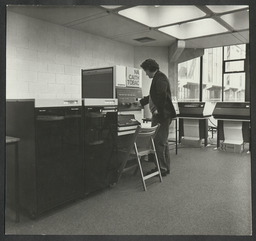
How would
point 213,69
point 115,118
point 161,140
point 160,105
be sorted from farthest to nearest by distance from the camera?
point 213,69 < point 161,140 < point 160,105 < point 115,118

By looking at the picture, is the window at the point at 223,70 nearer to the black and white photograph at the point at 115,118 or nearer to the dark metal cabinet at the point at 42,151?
the black and white photograph at the point at 115,118

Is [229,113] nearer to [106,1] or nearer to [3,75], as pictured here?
[106,1]

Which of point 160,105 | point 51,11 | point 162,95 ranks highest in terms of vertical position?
point 51,11

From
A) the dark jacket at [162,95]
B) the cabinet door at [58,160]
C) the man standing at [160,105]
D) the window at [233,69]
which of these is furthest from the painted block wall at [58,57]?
the window at [233,69]

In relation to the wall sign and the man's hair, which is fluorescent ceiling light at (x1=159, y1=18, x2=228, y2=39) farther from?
the wall sign

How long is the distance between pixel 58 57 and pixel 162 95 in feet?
4.87

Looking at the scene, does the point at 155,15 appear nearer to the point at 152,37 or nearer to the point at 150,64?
the point at 152,37

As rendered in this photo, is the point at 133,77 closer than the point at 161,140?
No

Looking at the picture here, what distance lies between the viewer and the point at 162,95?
311 cm

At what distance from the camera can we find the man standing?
10.1ft

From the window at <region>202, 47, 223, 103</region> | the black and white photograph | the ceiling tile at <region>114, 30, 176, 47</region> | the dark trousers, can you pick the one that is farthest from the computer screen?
the window at <region>202, 47, 223, 103</region>

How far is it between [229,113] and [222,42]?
1684 mm

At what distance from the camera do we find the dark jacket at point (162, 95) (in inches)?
121

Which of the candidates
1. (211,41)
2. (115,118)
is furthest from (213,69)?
(115,118)
